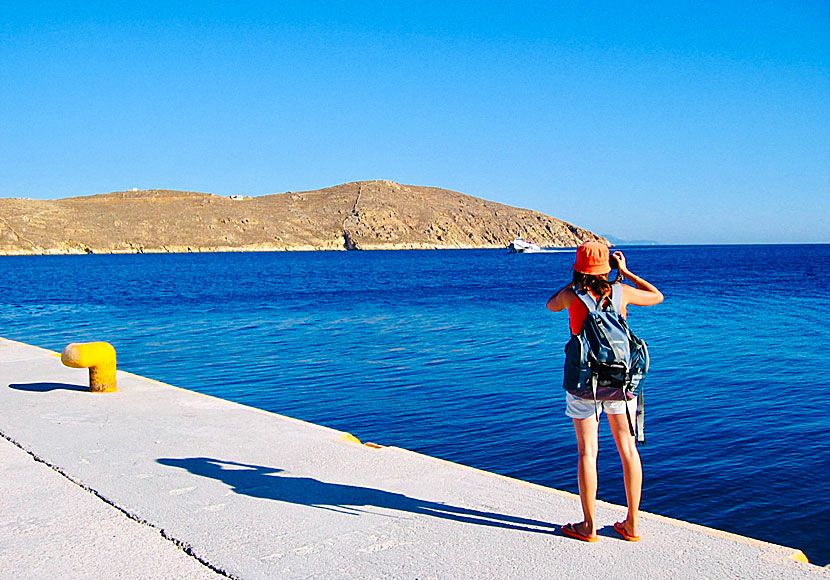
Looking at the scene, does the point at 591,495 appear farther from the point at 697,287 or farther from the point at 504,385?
the point at 697,287

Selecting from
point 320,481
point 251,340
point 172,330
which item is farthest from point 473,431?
point 172,330

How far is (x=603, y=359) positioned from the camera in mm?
4414

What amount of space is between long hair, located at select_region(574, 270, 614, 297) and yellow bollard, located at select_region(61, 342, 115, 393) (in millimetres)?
6714

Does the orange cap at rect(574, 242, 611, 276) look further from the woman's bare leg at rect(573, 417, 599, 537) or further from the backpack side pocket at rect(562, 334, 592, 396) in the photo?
the woman's bare leg at rect(573, 417, 599, 537)

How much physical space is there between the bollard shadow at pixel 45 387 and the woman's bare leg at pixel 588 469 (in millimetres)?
7472

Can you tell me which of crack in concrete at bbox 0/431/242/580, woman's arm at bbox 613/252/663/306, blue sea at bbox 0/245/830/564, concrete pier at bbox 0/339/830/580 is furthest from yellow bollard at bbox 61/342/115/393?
woman's arm at bbox 613/252/663/306

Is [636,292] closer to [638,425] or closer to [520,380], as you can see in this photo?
[638,425]

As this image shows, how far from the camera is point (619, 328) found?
14.6 feet

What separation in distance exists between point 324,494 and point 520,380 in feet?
31.3

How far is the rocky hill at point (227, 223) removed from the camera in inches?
5861

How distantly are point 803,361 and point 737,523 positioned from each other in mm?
12050

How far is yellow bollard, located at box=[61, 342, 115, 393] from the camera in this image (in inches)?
364

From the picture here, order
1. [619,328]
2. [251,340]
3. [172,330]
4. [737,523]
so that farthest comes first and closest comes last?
[172,330]
[251,340]
[737,523]
[619,328]

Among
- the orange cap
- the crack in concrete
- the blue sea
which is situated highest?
the orange cap
